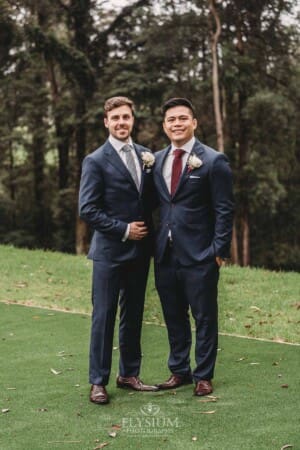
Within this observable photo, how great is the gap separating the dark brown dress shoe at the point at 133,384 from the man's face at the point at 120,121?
1.70 m

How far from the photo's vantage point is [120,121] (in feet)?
14.6

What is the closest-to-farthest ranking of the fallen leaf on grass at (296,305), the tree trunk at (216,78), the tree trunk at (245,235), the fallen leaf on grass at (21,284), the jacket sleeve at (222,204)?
1. the jacket sleeve at (222,204)
2. the fallen leaf on grass at (296,305)
3. the fallen leaf on grass at (21,284)
4. the tree trunk at (216,78)
5. the tree trunk at (245,235)

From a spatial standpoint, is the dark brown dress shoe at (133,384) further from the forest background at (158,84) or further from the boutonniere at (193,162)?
the forest background at (158,84)

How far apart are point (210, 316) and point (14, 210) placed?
19490 millimetres

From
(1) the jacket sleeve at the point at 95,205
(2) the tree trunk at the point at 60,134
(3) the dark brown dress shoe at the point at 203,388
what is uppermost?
(2) the tree trunk at the point at 60,134

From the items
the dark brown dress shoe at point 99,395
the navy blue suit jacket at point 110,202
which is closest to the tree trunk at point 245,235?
the navy blue suit jacket at point 110,202

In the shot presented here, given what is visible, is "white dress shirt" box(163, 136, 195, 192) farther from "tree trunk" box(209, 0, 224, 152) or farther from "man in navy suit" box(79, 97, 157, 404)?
"tree trunk" box(209, 0, 224, 152)

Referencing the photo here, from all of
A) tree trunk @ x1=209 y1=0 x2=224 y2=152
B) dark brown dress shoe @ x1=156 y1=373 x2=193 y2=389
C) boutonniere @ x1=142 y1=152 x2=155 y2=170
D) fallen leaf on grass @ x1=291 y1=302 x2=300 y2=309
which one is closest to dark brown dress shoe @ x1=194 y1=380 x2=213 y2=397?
dark brown dress shoe @ x1=156 y1=373 x2=193 y2=389

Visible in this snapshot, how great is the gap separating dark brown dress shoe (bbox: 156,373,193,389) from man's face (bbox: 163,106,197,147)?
167 centimetres

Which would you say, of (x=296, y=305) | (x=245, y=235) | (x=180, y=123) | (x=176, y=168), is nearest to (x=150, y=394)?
(x=176, y=168)

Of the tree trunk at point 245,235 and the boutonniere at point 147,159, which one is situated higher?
the boutonniere at point 147,159

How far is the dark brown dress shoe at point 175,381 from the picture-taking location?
4.76 meters

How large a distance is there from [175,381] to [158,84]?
15241 millimetres

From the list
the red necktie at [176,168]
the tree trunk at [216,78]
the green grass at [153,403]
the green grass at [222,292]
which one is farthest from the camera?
the tree trunk at [216,78]
